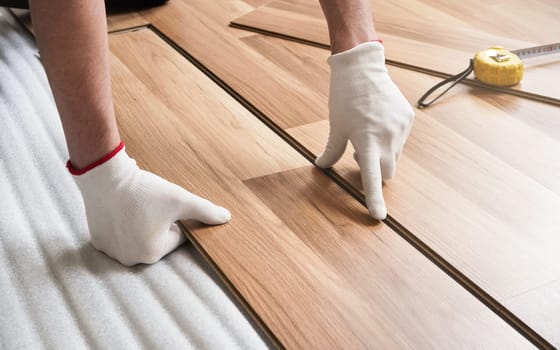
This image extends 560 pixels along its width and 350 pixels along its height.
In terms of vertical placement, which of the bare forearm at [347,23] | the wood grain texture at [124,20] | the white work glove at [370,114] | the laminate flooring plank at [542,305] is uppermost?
the bare forearm at [347,23]

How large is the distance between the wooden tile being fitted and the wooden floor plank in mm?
75

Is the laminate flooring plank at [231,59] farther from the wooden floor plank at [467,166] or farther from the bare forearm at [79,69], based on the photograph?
the bare forearm at [79,69]

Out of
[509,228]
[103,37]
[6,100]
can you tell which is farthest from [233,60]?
[509,228]

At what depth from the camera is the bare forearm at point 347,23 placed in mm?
1457

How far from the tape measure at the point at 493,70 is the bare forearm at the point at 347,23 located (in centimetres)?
42

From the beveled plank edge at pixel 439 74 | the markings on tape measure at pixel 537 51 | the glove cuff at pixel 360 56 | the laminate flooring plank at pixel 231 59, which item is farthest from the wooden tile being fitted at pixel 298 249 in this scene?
A: the markings on tape measure at pixel 537 51

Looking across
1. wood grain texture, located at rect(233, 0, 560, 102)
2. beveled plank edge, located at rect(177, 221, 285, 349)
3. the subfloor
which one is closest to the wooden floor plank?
the subfloor

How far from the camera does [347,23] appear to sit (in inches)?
57.4

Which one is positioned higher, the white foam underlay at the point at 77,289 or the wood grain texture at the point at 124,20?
the white foam underlay at the point at 77,289

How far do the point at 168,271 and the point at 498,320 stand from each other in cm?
61

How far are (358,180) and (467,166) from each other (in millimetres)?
253

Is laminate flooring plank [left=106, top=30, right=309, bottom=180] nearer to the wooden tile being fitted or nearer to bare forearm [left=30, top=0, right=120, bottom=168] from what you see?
the wooden tile being fitted

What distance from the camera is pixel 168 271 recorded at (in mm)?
1311

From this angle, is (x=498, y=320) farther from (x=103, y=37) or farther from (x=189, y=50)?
(x=189, y=50)
